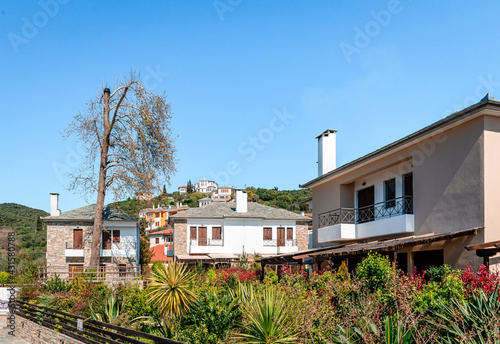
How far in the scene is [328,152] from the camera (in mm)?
22516

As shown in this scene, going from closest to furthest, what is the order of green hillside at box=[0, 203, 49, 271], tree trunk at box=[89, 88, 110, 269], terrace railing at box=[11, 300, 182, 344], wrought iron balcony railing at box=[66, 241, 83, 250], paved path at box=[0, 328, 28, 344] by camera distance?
terrace railing at box=[11, 300, 182, 344], paved path at box=[0, 328, 28, 344], tree trunk at box=[89, 88, 110, 269], wrought iron balcony railing at box=[66, 241, 83, 250], green hillside at box=[0, 203, 49, 271]

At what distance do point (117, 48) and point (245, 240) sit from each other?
89.5 ft

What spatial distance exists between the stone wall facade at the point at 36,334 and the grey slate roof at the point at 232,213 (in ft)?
67.2

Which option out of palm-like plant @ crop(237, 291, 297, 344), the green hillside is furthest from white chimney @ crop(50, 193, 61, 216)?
palm-like plant @ crop(237, 291, 297, 344)

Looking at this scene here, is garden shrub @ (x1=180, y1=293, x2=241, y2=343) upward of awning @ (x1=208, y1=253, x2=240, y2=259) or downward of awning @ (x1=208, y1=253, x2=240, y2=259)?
upward

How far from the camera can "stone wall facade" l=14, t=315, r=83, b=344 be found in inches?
525

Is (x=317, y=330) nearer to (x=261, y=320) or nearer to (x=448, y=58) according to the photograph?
(x=261, y=320)

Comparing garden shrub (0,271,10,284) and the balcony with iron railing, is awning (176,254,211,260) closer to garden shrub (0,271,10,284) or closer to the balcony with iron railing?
garden shrub (0,271,10,284)

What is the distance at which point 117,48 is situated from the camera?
14.4 meters

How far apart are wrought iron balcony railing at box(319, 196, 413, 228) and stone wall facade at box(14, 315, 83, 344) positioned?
11.1 metres

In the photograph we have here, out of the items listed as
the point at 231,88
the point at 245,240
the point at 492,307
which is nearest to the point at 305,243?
the point at 245,240

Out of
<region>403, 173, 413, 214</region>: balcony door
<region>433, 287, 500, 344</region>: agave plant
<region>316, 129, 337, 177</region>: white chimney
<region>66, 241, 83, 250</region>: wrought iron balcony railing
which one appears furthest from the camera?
<region>66, 241, 83, 250</region>: wrought iron balcony railing

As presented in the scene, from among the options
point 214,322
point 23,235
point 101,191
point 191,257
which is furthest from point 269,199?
point 214,322

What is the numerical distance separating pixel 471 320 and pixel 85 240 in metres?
34.4
